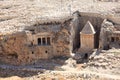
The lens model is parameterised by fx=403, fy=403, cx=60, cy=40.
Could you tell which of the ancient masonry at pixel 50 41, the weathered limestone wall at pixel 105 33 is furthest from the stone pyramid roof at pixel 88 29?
the weathered limestone wall at pixel 105 33

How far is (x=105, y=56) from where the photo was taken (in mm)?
33469

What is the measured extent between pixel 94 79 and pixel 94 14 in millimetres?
7990

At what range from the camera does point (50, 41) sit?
3456 cm

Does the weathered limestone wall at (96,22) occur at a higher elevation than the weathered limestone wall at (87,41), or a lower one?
higher

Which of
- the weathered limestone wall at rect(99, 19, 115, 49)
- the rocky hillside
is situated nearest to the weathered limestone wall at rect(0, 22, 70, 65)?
the rocky hillside

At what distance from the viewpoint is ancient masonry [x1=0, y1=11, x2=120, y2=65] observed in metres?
34.4

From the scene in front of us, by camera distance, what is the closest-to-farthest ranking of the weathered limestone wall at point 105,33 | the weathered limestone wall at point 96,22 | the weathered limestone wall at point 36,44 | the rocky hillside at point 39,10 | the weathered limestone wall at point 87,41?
the weathered limestone wall at point 36,44 < the weathered limestone wall at point 105,33 < the weathered limestone wall at point 87,41 < the rocky hillside at point 39,10 < the weathered limestone wall at point 96,22

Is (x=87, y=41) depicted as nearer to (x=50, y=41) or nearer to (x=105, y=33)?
(x=105, y=33)

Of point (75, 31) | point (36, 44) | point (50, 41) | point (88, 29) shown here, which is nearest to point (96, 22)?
point (75, 31)

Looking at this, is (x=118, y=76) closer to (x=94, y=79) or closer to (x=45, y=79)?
(x=94, y=79)

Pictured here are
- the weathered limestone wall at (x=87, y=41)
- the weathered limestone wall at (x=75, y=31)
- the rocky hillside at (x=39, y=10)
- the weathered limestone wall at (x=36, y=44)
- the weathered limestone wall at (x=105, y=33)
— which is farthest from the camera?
the rocky hillside at (x=39, y=10)

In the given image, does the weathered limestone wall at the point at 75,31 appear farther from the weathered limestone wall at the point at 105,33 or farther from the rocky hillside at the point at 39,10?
the weathered limestone wall at the point at 105,33

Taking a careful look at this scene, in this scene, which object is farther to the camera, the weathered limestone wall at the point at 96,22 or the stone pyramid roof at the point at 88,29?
the weathered limestone wall at the point at 96,22

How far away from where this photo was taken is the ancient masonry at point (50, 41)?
3441 cm
